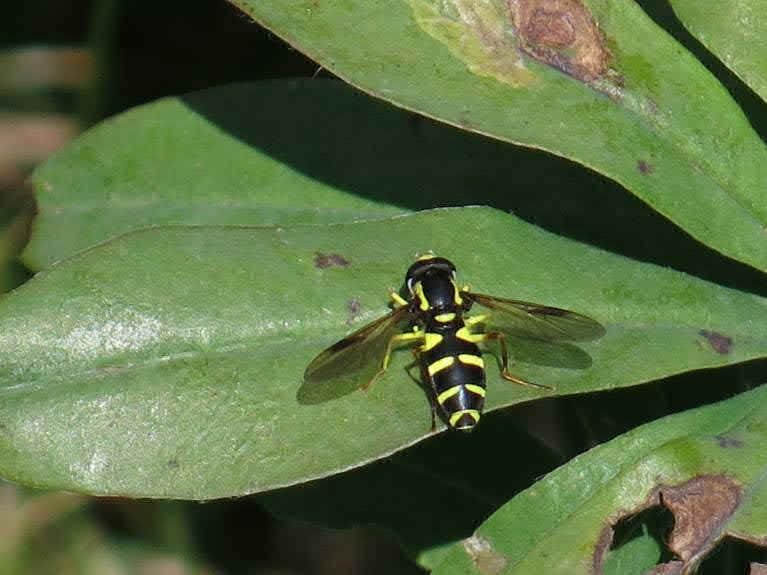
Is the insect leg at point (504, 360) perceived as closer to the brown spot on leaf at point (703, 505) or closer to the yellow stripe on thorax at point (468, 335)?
the yellow stripe on thorax at point (468, 335)

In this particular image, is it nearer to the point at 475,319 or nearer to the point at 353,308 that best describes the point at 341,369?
the point at 353,308

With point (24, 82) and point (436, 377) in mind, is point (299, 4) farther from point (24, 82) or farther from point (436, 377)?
point (24, 82)

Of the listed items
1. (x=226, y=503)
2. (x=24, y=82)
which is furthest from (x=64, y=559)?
(x=24, y=82)

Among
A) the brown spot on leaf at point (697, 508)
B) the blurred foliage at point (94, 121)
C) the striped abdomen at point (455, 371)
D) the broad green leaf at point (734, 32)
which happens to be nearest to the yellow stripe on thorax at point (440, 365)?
the striped abdomen at point (455, 371)

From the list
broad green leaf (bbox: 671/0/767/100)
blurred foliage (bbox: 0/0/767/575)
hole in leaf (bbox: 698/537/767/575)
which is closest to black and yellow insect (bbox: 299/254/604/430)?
broad green leaf (bbox: 671/0/767/100)

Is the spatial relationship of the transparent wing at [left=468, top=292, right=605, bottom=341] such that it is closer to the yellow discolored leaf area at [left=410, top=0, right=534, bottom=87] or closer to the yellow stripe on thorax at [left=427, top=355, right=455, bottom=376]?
the yellow stripe on thorax at [left=427, top=355, right=455, bottom=376]

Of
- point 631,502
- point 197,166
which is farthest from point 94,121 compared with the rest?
point 631,502

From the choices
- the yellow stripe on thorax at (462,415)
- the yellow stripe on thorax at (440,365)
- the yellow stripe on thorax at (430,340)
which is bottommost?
the yellow stripe on thorax at (462,415)
